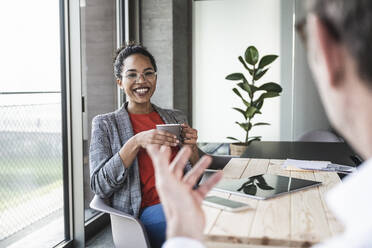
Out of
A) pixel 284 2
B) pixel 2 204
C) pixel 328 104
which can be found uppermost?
pixel 284 2

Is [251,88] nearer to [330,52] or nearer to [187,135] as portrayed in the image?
[187,135]

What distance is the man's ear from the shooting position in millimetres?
585

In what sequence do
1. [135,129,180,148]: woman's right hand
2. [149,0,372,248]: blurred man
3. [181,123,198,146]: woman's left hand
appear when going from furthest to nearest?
1. [181,123,198,146]: woman's left hand
2. [135,129,180,148]: woman's right hand
3. [149,0,372,248]: blurred man

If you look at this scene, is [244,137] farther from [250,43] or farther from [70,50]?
[70,50]

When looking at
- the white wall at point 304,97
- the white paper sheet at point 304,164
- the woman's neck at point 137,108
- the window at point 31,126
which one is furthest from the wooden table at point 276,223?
the white wall at point 304,97

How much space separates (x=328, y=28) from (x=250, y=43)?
448 cm

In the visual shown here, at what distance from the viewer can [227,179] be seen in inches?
68.2

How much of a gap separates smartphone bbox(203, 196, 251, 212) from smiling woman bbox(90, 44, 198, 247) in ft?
1.75

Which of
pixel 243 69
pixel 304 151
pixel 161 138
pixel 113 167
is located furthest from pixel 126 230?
pixel 243 69

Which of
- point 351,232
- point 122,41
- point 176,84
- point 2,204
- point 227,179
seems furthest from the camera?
point 176,84

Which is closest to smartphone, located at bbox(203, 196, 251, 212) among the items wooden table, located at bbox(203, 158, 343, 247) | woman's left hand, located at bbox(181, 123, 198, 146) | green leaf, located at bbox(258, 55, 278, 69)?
wooden table, located at bbox(203, 158, 343, 247)

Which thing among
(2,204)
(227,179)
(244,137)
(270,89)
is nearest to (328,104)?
(227,179)

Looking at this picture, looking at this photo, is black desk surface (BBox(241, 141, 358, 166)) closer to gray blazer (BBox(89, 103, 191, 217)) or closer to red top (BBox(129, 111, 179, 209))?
red top (BBox(129, 111, 179, 209))

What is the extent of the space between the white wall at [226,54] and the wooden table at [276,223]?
11.4 ft
